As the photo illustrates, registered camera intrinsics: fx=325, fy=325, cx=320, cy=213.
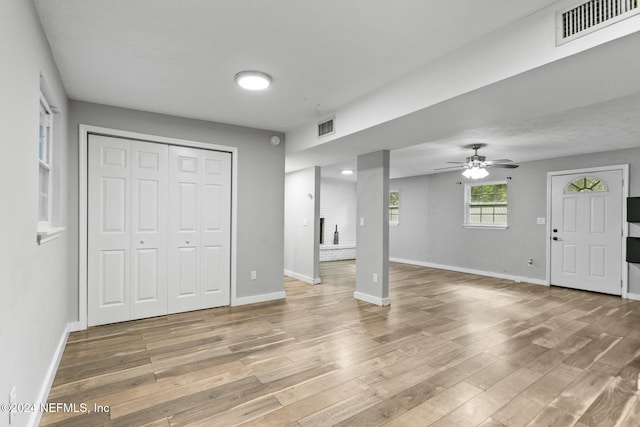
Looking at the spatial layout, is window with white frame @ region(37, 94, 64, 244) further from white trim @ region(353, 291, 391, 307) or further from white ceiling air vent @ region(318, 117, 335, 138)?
white trim @ region(353, 291, 391, 307)

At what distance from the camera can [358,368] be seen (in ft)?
8.74

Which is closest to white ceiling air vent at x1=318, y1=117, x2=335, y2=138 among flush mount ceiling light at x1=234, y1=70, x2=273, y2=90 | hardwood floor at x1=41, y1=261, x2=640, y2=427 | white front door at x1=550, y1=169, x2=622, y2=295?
flush mount ceiling light at x1=234, y1=70, x2=273, y2=90

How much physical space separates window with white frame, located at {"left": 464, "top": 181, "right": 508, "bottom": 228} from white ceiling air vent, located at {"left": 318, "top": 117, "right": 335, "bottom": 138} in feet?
15.6

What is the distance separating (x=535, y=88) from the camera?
234 cm

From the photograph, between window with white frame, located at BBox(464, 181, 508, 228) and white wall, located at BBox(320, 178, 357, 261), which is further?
white wall, located at BBox(320, 178, 357, 261)

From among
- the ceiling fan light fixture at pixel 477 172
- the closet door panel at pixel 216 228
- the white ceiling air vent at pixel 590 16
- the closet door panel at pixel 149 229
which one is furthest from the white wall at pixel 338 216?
the white ceiling air vent at pixel 590 16

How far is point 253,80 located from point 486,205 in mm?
6158

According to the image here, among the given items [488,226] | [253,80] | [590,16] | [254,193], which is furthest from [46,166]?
[488,226]

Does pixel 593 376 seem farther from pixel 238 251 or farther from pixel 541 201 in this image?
pixel 541 201

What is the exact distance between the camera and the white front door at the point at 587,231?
17.6 feet

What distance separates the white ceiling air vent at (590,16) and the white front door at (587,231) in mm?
4887

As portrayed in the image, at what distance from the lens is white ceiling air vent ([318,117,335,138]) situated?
388 cm

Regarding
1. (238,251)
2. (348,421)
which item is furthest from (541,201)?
(348,421)

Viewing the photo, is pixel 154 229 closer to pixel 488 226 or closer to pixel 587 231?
pixel 488 226
